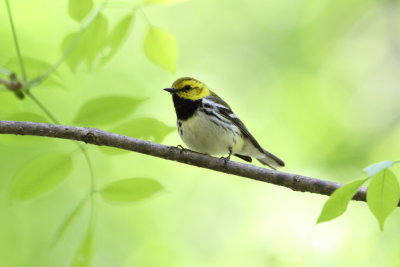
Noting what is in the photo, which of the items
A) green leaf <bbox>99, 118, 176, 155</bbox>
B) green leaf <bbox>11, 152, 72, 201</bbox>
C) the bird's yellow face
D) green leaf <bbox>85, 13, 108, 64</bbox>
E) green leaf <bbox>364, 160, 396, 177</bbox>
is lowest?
the bird's yellow face

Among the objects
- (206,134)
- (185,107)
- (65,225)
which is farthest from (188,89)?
(65,225)

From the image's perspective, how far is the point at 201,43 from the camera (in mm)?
8102

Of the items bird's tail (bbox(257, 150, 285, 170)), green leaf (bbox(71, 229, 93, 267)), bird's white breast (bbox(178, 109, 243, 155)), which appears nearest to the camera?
green leaf (bbox(71, 229, 93, 267))

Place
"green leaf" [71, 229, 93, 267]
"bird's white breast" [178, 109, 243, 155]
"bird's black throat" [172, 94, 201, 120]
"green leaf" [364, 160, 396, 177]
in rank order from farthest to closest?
"bird's black throat" [172, 94, 201, 120] → "bird's white breast" [178, 109, 243, 155] → "green leaf" [71, 229, 93, 267] → "green leaf" [364, 160, 396, 177]

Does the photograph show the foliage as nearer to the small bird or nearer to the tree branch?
the tree branch

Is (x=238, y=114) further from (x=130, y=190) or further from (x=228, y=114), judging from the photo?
(x=130, y=190)

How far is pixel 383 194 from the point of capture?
4.78 ft

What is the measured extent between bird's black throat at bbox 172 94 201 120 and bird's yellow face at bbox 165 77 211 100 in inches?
1.6

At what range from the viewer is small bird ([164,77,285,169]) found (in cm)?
378

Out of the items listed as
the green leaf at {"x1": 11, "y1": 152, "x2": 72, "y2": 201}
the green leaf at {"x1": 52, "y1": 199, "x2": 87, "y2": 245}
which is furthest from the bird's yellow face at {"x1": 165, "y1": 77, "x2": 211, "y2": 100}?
the green leaf at {"x1": 52, "y1": 199, "x2": 87, "y2": 245}

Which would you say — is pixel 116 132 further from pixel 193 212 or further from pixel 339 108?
pixel 339 108

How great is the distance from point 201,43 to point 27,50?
3.42 m

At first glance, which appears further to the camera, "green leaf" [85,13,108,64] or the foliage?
"green leaf" [85,13,108,64]

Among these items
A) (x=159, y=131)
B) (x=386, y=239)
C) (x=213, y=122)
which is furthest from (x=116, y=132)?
(x=386, y=239)
